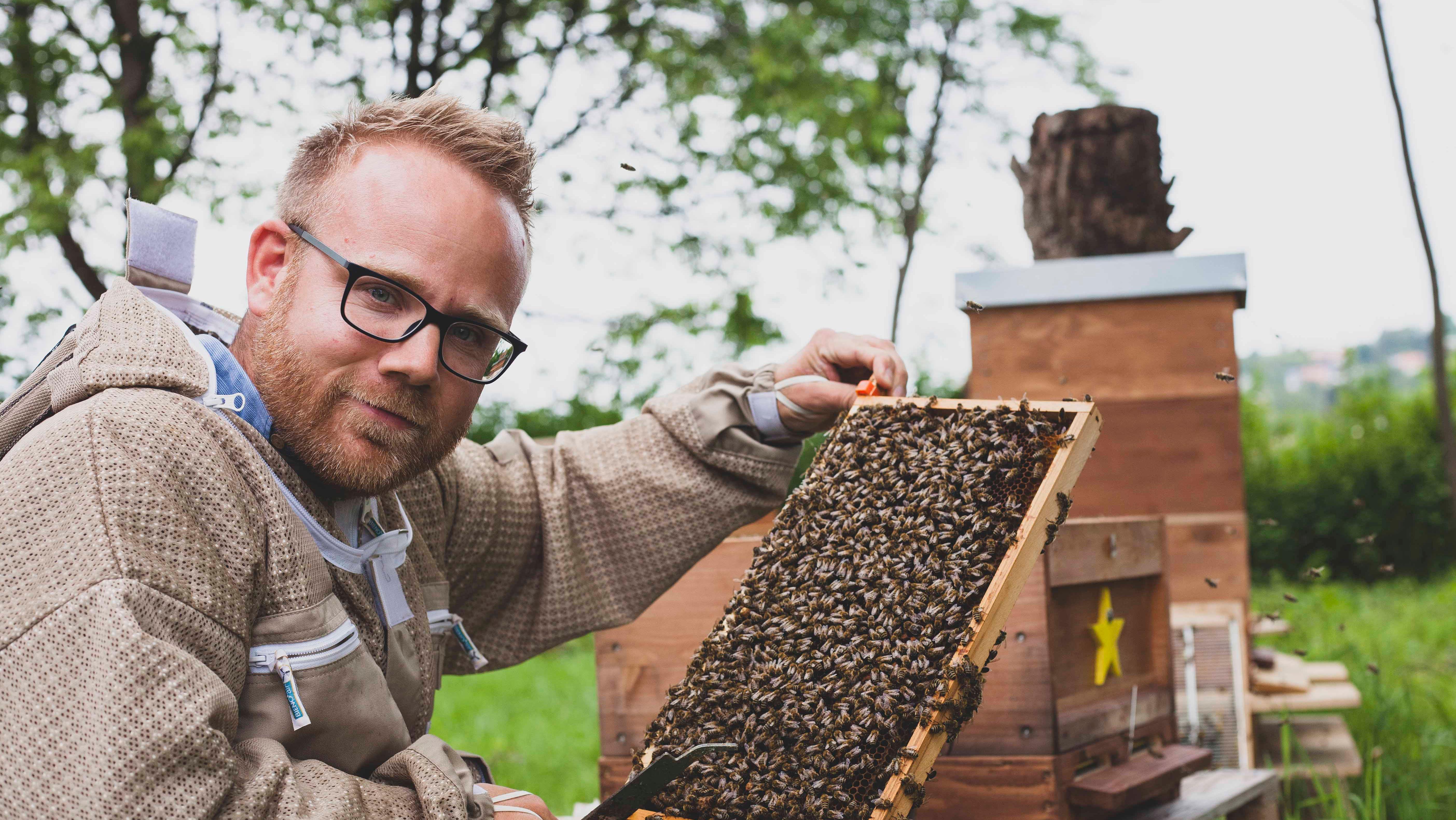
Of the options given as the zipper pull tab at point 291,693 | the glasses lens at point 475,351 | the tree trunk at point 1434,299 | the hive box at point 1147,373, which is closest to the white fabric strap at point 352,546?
the zipper pull tab at point 291,693

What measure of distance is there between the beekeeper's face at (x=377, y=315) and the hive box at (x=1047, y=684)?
54.8 inches

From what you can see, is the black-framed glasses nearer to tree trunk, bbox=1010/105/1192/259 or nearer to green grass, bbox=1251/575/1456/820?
green grass, bbox=1251/575/1456/820

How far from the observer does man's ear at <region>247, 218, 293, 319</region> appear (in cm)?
227

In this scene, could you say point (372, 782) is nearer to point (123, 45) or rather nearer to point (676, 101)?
point (123, 45)

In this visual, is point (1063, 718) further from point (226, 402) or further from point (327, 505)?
point (226, 402)

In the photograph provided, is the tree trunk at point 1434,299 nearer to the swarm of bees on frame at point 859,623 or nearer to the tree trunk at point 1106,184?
the tree trunk at point 1106,184

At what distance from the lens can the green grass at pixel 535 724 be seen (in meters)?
6.16

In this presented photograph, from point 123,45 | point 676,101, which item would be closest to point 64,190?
point 123,45

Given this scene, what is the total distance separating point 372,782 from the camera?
1.90 m

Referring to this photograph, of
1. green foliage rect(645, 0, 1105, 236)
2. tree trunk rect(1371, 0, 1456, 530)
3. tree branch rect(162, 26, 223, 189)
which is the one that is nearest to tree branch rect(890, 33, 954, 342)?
green foliage rect(645, 0, 1105, 236)

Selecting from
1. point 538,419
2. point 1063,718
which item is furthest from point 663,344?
point 1063,718

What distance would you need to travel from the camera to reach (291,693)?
1.87 m

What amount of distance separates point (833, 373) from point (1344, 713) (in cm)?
469

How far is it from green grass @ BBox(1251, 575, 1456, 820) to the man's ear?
3653mm
